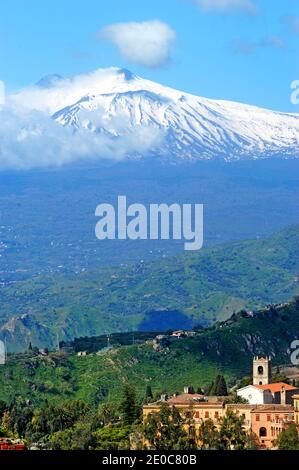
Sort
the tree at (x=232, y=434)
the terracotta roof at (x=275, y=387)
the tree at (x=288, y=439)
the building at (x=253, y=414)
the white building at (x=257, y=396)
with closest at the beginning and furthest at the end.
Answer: the tree at (x=288, y=439), the tree at (x=232, y=434), the building at (x=253, y=414), the white building at (x=257, y=396), the terracotta roof at (x=275, y=387)

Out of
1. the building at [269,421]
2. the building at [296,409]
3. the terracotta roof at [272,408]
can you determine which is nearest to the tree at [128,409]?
the terracotta roof at [272,408]

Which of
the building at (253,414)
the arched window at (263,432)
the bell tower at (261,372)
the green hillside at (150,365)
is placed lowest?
the arched window at (263,432)

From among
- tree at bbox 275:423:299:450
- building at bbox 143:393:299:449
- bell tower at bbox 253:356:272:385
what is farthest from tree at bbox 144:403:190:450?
bell tower at bbox 253:356:272:385

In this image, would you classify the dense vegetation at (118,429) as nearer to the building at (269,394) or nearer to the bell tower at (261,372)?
the building at (269,394)

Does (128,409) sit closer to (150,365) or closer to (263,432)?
(263,432)

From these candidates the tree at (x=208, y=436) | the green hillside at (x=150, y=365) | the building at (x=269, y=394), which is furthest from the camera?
the green hillside at (x=150, y=365)

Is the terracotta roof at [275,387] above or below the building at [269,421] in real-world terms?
above

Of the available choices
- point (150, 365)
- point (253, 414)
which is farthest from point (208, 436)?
point (150, 365)
